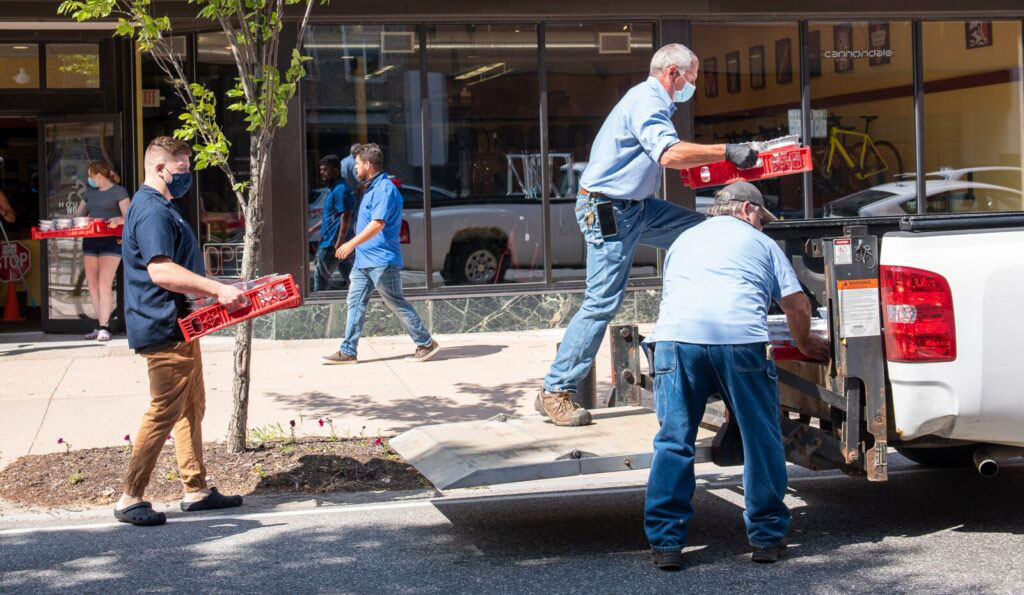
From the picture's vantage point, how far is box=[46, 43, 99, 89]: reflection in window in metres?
12.7

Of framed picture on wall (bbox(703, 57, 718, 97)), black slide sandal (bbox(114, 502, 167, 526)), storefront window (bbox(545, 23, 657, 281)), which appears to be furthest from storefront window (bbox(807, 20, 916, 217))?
black slide sandal (bbox(114, 502, 167, 526))

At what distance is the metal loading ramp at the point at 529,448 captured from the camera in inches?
209

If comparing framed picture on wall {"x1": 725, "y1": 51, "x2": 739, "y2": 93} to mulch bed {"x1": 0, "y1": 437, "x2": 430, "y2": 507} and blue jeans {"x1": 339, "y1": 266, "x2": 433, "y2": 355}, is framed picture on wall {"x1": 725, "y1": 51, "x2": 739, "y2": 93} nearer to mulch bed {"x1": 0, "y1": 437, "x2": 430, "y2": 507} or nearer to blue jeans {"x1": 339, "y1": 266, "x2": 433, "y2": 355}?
blue jeans {"x1": 339, "y1": 266, "x2": 433, "y2": 355}

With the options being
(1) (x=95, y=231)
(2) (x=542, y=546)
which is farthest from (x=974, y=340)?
(1) (x=95, y=231)

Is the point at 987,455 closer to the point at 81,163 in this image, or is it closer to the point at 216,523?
the point at 216,523

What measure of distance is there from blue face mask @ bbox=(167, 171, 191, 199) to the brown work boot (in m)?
2.19

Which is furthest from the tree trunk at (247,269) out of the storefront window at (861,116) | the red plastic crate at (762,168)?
the storefront window at (861,116)

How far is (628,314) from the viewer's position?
12.8 meters

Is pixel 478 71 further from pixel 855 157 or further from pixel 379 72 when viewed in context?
pixel 855 157

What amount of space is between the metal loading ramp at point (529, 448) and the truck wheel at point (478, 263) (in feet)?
19.8

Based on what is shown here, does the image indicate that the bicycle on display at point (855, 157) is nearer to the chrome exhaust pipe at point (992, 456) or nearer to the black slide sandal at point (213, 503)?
the chrome exhaust pipe at point (992, 456)

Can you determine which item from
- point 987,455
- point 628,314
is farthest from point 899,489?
point 628,314

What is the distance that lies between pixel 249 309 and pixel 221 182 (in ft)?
22.5

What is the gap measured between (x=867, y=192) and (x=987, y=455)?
26.7 ft
